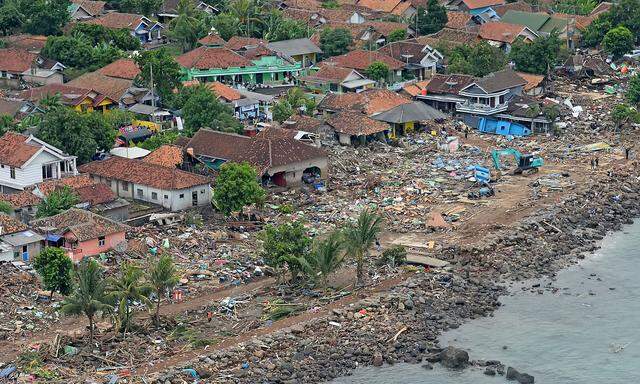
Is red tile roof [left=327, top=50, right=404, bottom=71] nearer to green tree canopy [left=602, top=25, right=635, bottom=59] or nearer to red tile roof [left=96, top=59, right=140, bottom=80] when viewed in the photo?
red tile roof [left=96, top=59, right=140, bottom=80]

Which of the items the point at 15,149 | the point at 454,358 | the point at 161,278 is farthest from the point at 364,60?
the point at 454,358

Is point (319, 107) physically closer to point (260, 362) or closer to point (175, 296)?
point (175, 296)

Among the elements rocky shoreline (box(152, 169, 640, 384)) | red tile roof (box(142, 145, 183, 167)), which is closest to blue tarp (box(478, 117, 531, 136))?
rocky shoreline (box(152, 169, 640, 384))

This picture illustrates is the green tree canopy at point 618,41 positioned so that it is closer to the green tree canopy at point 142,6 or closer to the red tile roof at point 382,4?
the red tile roof at point 382,4

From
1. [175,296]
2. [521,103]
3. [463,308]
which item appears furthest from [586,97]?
[175,296]

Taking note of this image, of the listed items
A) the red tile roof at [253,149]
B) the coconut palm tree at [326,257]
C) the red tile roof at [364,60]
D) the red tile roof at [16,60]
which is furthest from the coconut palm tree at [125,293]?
the red tile roof at [364,60]

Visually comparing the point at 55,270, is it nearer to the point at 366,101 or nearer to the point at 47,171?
the point at 47,171
